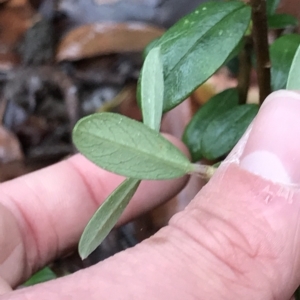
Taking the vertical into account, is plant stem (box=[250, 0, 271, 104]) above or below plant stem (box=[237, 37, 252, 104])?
above

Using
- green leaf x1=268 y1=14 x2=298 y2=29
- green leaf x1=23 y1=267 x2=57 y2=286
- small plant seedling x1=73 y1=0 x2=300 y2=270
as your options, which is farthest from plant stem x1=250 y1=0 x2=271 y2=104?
green leaf x1=23 y1=267 x2=57 y2=286

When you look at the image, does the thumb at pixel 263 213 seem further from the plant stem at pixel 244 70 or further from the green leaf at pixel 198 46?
the plant stem at pixel 244 70

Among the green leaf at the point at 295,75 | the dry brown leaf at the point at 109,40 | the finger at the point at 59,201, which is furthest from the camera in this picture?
the dry brown leaf at the point at 109,40

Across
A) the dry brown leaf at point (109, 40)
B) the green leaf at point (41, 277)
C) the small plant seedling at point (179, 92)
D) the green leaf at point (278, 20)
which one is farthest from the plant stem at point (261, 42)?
the dry brown leaf at point (109, 40)

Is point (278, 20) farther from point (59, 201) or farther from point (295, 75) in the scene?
point (59, 201)

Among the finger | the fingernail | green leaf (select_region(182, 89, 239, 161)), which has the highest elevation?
the fingernail

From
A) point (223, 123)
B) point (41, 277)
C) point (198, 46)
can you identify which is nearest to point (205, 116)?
point (223, 123)

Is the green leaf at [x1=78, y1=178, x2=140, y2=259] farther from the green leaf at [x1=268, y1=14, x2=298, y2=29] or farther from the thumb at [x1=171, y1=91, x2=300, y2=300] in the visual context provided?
the green leaf at [x1=268, y1=14, x2=298, y2=29]

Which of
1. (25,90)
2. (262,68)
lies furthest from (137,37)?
(262,68)
